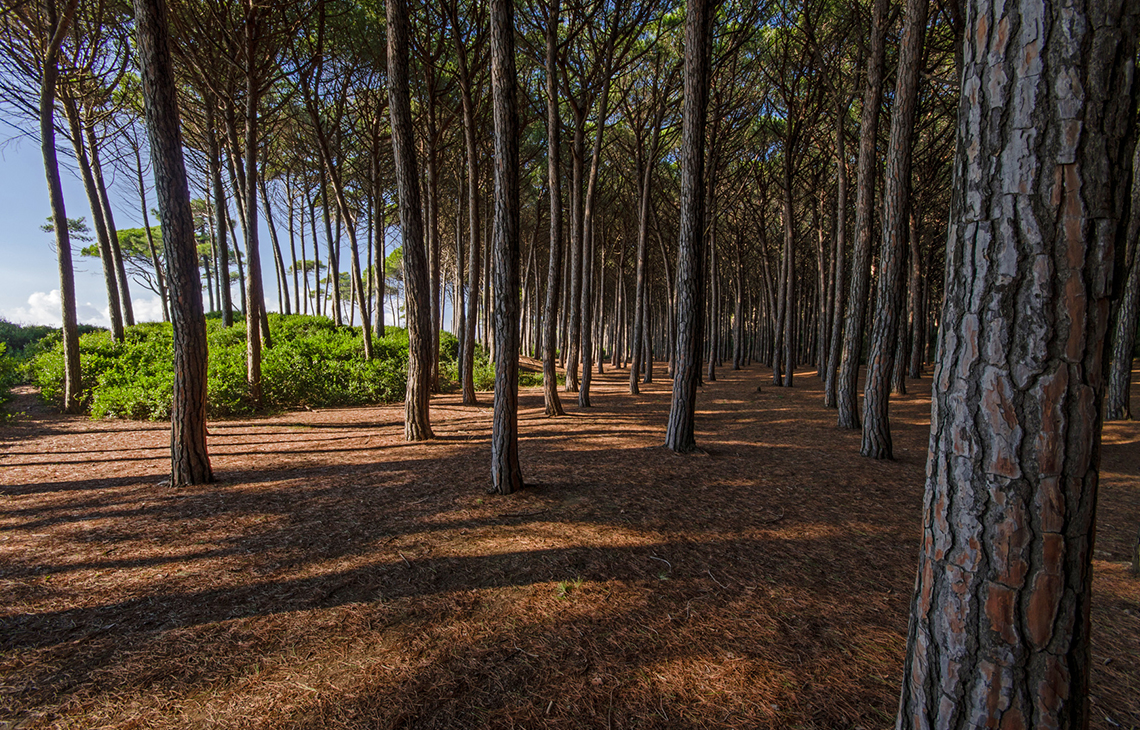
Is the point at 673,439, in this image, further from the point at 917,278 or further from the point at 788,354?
the point at 917,278

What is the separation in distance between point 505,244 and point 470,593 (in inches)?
126

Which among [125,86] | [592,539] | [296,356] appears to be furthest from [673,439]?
[125,86]

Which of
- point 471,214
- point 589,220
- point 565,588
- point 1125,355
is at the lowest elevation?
point 565,588

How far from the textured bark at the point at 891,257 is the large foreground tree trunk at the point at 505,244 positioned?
5.07 m

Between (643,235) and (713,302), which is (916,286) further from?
(643,235)

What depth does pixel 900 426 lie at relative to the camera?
345 inches

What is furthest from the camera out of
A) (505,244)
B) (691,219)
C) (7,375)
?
(7,375)

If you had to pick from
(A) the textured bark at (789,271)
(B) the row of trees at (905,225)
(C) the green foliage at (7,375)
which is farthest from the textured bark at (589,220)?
(C) the green foliage at (7,375)

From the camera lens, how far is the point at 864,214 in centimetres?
808

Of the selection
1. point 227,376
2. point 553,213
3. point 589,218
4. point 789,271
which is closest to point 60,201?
point 227,376

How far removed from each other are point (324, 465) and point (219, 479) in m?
1.05

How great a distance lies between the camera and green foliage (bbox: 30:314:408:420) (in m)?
8.45

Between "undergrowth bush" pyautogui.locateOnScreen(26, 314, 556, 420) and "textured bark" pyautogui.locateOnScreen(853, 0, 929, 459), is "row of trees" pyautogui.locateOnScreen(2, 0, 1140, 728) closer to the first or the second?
"textured bark" pyautogui.locateOnScreen(853, 0, 929, 459)

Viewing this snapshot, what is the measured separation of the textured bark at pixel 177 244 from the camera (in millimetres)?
4707
